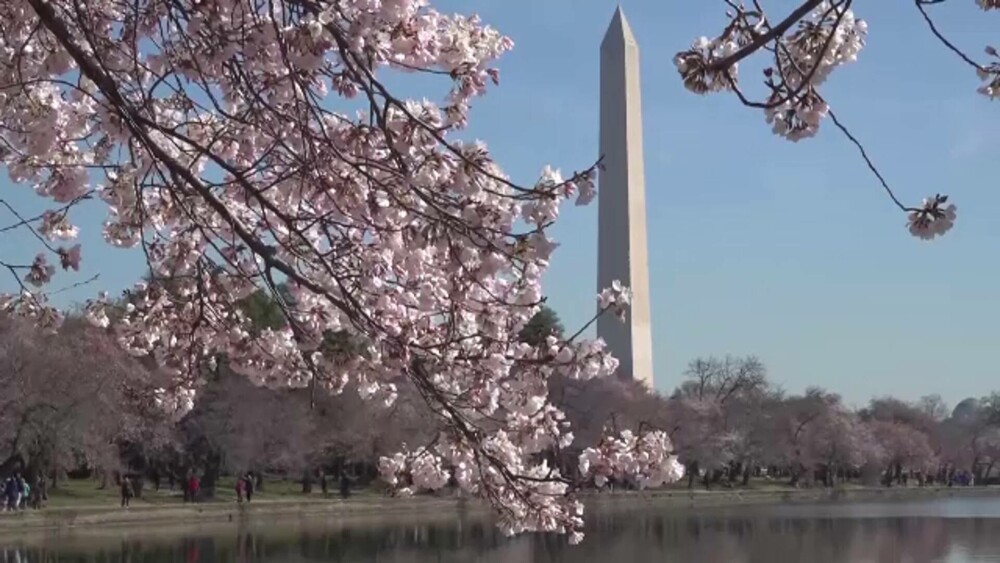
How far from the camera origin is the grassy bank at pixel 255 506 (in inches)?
755

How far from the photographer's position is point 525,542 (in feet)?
62.0

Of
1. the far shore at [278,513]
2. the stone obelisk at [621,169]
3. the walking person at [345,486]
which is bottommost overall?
the far shore at [278,513]

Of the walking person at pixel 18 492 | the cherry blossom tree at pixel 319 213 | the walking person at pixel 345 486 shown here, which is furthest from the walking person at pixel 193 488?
the cherry blossom tree at pixel 319 213

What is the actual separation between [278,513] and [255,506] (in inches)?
17.6

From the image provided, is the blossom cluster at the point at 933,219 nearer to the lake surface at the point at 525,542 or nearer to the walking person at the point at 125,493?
the lake surface at the point at 525,542

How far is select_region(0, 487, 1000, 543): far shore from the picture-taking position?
18578 millimetres

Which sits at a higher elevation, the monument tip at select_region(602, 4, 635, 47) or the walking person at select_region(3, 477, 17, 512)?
the monument tip at select_region(602, 4, 635, 47)

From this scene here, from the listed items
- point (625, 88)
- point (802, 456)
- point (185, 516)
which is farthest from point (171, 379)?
point (802, 456)

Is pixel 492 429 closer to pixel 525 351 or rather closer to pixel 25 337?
pixel 525 351

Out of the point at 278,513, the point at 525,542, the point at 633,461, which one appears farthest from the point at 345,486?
the point at 633,461

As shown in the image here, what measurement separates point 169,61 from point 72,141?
753mm

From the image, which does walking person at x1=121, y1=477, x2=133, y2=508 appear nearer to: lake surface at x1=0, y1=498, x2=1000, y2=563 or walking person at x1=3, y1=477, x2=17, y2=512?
lake surface at x1=0, y1=498, x2=1000, y2=563

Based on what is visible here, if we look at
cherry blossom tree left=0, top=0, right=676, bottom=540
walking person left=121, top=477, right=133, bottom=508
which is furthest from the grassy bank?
cherry blossom tree left=0, top=0, right=676, bottom=540

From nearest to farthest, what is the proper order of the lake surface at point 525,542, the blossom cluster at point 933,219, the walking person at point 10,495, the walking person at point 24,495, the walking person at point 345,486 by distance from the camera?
the blossom cluster at point 933,219
the lake surface at point 525,542
the walking person at point 10,495
the walking person at point 24,495
the walking person at point 345,486
